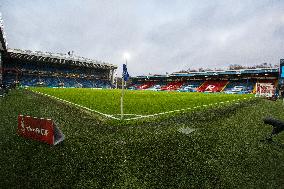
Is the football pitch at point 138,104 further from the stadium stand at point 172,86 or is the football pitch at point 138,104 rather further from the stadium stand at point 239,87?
the stadium stand at point 172,86

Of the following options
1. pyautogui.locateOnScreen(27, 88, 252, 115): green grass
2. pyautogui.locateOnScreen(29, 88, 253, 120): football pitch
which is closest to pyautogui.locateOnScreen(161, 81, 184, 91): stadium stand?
pyautogui.locateOnScreen(27, 88, 252, 115): green grass

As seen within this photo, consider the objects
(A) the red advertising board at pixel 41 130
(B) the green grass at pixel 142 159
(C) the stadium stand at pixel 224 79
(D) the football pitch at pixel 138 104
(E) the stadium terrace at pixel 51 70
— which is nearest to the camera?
(B) the green grass at pixel 142 159

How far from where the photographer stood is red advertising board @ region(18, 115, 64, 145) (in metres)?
5.36

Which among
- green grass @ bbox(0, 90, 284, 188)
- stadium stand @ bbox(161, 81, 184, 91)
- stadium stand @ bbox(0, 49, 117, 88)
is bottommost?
stadium stand @ bbox(161, 81, 184, 91)

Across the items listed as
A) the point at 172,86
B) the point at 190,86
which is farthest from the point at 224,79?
the point at 172,86

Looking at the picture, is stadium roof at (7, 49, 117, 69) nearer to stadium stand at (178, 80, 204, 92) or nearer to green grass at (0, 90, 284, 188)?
stadium stand at (178, 80, 204, 92)

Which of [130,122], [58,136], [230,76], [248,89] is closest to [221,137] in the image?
[130,122]

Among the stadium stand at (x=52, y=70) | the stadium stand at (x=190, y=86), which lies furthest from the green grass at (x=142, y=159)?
the stadium stand at (x=52, y=70)

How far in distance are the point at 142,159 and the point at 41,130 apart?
273 cm

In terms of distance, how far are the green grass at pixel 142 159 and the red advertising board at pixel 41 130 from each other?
167 mm

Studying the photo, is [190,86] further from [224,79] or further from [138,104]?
[138,104]

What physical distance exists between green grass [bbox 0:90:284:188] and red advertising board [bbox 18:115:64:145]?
0.17 metres

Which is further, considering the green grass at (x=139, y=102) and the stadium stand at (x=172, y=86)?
the stadium stand at (x=172, y=86)

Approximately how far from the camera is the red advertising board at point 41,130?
536 centimetres
